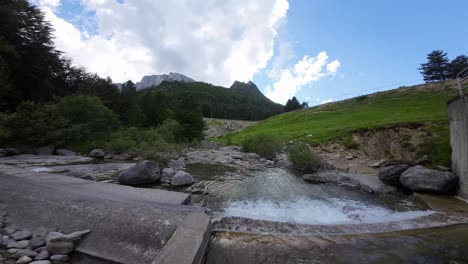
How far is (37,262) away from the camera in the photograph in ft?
17.7

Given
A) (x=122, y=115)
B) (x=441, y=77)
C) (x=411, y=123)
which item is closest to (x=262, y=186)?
(x=411, y=123)

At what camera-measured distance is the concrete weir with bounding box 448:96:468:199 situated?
40.1ft

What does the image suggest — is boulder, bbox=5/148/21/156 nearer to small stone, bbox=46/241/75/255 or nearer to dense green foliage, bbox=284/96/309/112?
small stone, bbox=46/241/75/255

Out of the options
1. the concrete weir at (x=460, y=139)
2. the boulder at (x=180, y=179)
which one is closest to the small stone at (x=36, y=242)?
the boulder at (x=180, y=179)

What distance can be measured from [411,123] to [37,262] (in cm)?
2794

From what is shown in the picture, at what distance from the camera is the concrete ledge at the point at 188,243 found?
17.6 feet

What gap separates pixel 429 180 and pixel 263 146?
57.3 ft

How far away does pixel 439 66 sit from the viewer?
7531 centimetres

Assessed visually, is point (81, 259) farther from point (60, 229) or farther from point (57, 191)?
point (57, 191)

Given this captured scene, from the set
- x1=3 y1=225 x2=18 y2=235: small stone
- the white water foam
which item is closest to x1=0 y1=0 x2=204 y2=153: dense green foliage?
the white water foam

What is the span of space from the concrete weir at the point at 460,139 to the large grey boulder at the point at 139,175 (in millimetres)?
16551

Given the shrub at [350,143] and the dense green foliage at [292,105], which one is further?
the dense green foliage at [292,105]

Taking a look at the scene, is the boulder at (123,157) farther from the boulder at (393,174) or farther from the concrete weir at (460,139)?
the concrete weir at (460,139)

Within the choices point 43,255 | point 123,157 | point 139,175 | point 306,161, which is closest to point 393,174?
point 306,161
